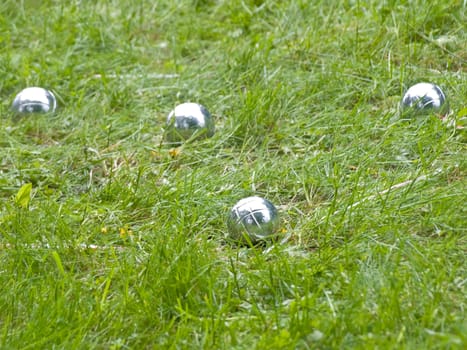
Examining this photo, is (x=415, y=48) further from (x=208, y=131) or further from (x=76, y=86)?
(x=76, y=86)

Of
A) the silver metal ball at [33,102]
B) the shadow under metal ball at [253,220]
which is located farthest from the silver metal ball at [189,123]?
the shadow under metal ball at [253,220]

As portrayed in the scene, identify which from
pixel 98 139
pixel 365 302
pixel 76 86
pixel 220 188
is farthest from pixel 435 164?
pixel 76 86

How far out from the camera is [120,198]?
3.91 metres

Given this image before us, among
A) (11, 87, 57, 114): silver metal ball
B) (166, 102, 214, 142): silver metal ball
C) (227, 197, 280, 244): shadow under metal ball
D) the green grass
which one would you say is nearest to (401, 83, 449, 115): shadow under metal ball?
the green grass

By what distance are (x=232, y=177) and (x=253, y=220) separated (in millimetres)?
660

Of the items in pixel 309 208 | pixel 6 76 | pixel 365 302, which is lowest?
pixel 6 76

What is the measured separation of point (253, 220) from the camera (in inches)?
134

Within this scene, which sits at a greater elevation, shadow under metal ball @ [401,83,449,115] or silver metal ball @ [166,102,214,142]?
shadow under metal ball @ [401,83,449,115]

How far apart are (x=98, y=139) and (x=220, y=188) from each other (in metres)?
1.00

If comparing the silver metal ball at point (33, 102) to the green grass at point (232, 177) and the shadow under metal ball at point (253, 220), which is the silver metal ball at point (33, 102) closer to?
the green grass at point (232, 177)

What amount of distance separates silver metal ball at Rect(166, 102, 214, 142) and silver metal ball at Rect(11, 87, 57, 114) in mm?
835

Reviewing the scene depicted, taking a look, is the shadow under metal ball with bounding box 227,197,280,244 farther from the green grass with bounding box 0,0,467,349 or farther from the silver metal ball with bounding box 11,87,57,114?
the silver metal ball with bounding box 11,87,57,114

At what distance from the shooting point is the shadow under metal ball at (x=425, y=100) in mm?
4254

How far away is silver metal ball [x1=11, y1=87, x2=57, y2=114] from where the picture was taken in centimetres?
482
